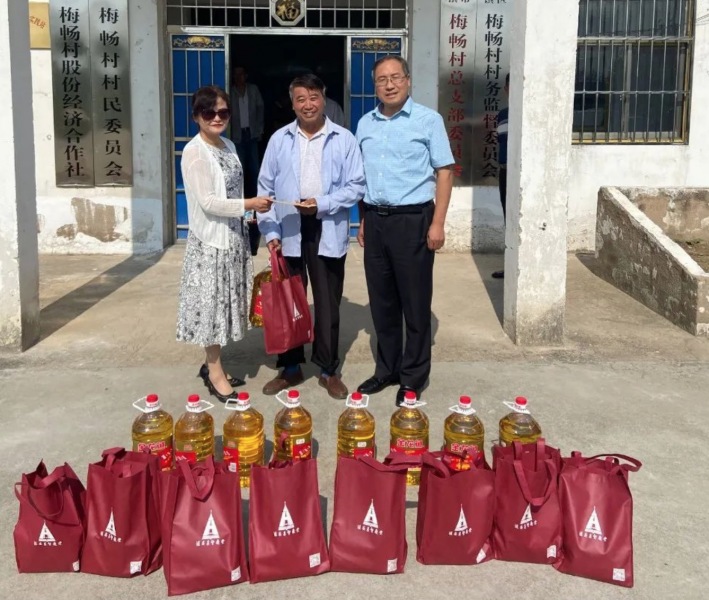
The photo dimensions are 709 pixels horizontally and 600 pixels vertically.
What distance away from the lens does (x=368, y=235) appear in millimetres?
4520

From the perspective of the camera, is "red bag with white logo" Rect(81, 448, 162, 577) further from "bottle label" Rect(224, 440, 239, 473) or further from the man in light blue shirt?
the man in light blue shirt

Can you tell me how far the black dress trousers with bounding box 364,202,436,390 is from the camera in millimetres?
4367

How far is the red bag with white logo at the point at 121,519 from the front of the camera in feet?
8.98

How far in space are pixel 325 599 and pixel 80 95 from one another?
288 inches

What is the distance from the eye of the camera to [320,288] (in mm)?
4586

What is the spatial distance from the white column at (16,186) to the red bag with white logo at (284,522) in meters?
3.25

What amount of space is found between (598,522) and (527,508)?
247mm

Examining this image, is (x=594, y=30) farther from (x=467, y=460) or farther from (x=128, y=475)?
(x=128, y=475)

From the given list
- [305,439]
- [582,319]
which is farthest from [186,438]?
[582,319]

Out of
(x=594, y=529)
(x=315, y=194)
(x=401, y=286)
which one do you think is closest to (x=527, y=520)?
(x=594, y=529)

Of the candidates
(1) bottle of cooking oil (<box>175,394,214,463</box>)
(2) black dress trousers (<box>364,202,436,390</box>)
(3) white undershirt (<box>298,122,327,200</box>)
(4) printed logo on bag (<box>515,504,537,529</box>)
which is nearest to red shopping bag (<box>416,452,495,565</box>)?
(4) printed logo on bag (<box>515,504,537,529</box>)

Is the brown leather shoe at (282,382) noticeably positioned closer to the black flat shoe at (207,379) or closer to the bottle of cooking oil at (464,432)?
the black flat shoe at (207,379)

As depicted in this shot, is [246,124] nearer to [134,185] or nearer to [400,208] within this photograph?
[134,185]

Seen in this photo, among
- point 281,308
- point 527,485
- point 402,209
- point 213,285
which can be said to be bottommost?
point 527,485
